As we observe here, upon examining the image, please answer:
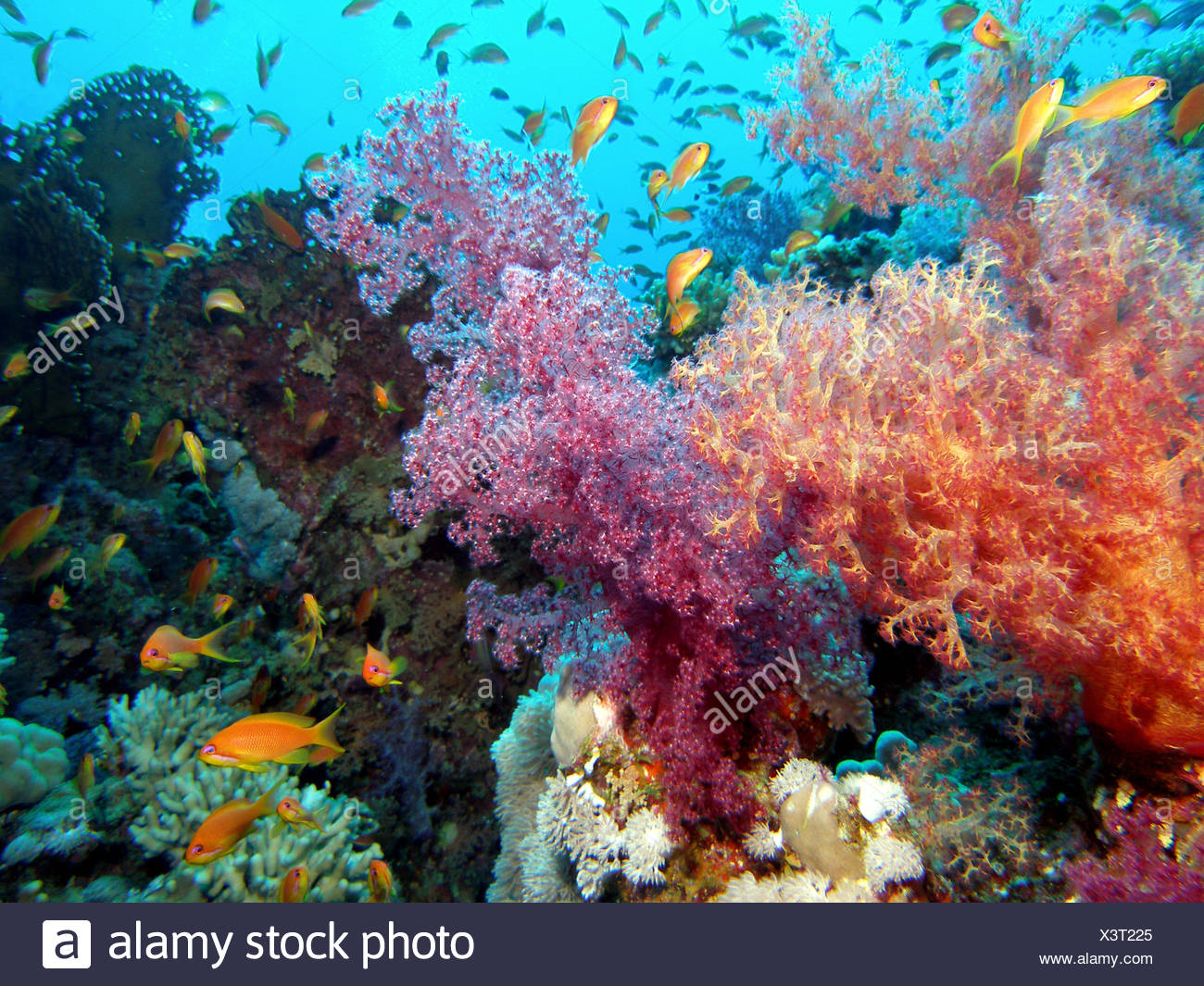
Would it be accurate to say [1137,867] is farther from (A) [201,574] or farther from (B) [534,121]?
(B) [534,121]

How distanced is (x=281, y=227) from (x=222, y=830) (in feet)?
16.5

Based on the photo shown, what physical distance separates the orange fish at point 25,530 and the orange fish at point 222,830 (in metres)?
3.35

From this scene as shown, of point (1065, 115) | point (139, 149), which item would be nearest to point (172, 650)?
point (1065, 115)

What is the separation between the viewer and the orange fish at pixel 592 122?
406cm

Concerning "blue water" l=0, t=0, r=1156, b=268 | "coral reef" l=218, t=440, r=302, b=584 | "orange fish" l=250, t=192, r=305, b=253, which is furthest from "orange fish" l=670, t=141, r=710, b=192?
Result: "blue water" l=0, t=0, r=1156, b=268

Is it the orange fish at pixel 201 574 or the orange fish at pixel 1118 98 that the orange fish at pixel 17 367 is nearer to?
the orange fish at pixel 201 574

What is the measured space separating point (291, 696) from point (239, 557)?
186 centimetres

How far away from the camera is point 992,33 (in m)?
4.59

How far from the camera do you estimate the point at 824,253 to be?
675cm

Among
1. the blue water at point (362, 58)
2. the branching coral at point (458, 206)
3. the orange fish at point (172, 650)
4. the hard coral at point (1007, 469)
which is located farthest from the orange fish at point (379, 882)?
Result: the blue water at point (362, 58)
